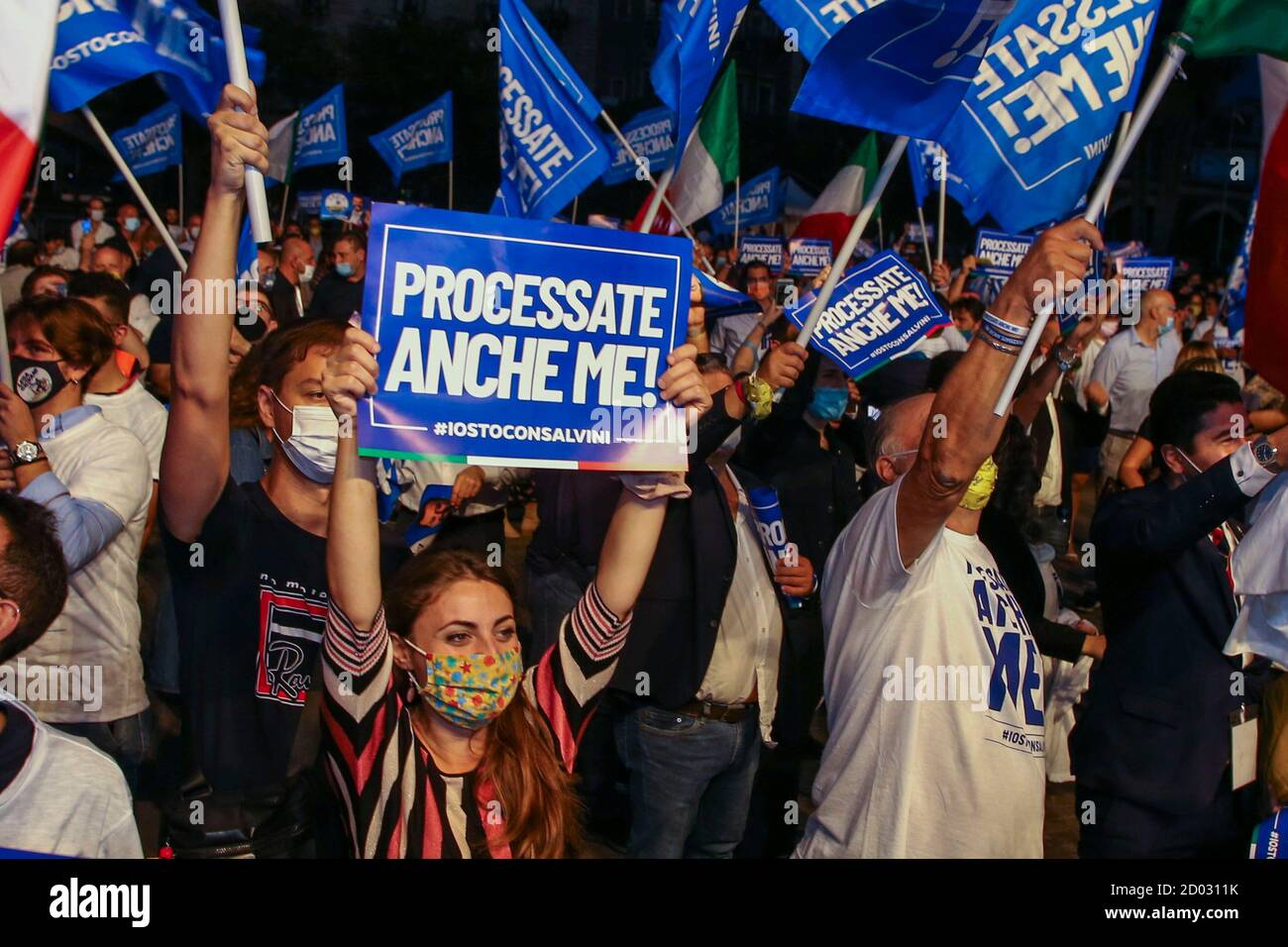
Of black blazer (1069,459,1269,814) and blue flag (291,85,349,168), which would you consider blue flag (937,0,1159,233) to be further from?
blue flag (291,85,349,168)

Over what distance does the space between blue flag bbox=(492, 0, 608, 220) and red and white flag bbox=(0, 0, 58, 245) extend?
296cm

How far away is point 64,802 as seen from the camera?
255 cm

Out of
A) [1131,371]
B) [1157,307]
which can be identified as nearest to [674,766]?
[1131,371]

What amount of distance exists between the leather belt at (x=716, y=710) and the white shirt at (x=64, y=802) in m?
2.19

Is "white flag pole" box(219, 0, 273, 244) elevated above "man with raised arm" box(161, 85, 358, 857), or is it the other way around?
"white flag pole" box(219, 0, 273, 244)

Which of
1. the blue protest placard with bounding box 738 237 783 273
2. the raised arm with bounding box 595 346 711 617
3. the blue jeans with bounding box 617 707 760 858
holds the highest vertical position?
the blue protest placard with bounding box 738 237 783 273

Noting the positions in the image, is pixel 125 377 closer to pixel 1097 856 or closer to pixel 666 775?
pixel 666 775

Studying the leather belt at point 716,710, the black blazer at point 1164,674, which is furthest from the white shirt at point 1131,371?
the leather belt at point 716,710

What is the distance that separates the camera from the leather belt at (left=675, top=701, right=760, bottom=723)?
4547 millimetres

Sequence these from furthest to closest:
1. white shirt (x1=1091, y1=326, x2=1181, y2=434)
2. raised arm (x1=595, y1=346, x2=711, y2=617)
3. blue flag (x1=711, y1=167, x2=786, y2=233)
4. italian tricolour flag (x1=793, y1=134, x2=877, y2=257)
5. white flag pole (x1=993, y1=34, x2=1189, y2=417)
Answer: blue flag (x1=711, y1=167, x2=786, y2=233) → white shirt (x1=1091, y1=326, x2=1181, y2=434) → italian tricolour flag (x1=793, y1=134, x2=877, y2=257) → white flag pole (x1=993, y1=34, x2=1189, y2=417) → raised arm (x1=595, y1=346, x2=711, y2=617)

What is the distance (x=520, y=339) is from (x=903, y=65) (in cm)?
165

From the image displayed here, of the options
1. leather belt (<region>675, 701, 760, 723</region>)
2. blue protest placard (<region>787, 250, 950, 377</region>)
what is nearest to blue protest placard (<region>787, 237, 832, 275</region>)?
blue protest placard (<region>787, 250, 950, 377</region>)

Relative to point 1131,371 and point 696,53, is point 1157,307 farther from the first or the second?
point 696,53
